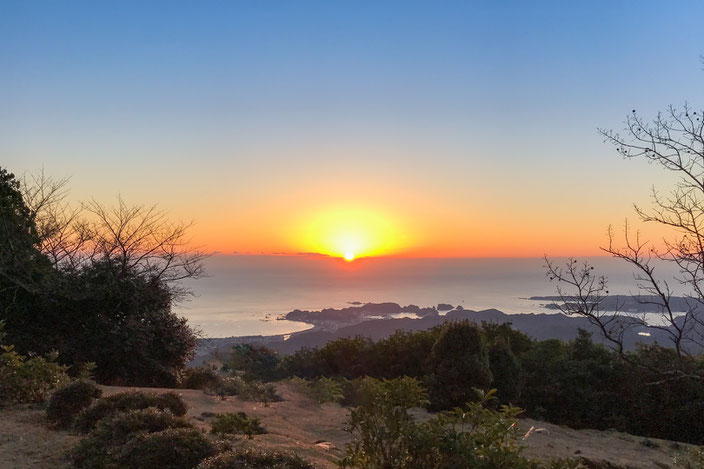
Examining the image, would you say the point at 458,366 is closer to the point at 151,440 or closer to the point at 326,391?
the point at 326,391

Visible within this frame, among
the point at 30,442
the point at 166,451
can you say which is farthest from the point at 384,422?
the point at 30,442

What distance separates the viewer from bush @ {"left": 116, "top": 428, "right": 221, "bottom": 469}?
16.5 feet

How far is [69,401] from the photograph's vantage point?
7.46 m

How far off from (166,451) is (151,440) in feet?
0.75

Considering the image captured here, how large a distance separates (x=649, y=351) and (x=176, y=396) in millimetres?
11921

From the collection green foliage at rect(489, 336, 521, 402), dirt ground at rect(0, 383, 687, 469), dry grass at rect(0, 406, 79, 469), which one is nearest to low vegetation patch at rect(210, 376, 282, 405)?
dirt ground at rect(0, 383, 687, 469)

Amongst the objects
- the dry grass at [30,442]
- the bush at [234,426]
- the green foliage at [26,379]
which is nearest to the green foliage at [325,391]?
the bush at [234,426]

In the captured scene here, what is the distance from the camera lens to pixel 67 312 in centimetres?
1415

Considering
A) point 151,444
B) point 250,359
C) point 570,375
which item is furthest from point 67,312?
point 570,375

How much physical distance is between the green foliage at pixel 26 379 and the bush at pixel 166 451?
14.9ft

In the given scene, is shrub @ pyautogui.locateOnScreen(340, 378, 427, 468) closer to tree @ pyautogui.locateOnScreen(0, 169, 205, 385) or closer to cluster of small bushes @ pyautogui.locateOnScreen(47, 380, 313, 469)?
cluster of small bushes @ pyautogui.locateOnScreen(47, 380, 313, 469)

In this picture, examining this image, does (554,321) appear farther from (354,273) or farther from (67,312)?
(354,273)

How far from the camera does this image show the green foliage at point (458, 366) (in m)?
11.2

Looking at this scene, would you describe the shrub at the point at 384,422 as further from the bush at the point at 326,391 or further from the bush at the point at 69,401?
the bush at the point at 326,391
